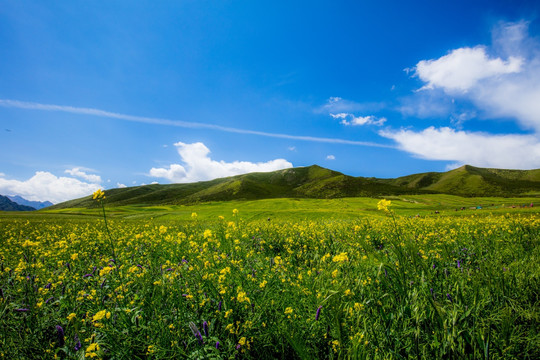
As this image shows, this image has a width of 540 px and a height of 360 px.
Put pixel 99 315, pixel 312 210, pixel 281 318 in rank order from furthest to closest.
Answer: pixel 312 210 < pixel 281 318 < pixel 99 315

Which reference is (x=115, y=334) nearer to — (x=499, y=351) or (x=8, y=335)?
(x=8, y=335)

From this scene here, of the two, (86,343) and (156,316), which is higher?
(156,316)

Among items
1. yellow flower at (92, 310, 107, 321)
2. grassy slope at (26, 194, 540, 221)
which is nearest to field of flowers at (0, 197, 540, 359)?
yellow flower at (92, 310, 107, 321)

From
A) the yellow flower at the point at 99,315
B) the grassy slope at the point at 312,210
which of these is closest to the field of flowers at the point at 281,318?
the yellow flower at the point at 99,315

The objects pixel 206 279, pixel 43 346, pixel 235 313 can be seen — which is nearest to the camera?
pixel 43 346

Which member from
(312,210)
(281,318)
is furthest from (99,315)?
(312,210)

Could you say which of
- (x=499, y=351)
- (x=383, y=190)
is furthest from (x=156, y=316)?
(x=383, y=190)

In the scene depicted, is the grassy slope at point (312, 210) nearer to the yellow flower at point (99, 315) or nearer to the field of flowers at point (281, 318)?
the field of flowers at point (281, 318)

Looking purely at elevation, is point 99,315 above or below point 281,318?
above

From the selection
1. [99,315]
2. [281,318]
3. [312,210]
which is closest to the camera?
[99,315]

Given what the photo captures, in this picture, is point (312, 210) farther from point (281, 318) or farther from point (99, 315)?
point (99, 315)

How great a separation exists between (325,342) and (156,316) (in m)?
2.11

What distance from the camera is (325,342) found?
9.43ft

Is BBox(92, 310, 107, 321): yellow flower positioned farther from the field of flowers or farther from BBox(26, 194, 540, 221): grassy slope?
BBox(26, 194, 540, 221): grassy slope
